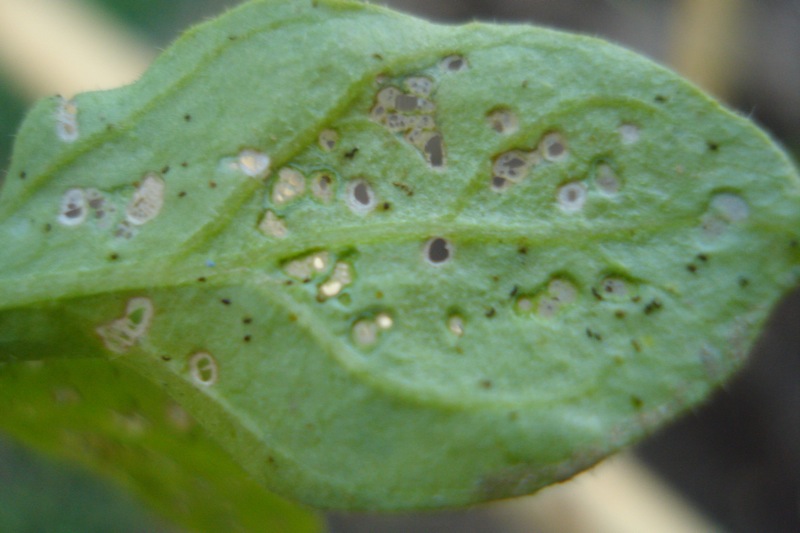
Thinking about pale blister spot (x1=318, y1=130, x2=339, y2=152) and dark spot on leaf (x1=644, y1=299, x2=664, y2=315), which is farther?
pale blister spot (x1=318, y1=130, x2=339, y2=152)

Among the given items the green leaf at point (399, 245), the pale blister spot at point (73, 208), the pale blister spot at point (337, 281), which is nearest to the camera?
the green leaf at point (399, 245)

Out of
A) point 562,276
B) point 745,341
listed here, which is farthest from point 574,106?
point 745,341

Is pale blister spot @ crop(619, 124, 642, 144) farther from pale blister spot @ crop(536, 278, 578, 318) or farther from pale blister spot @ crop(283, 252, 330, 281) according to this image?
pale blister spot @ crop(283, 252, 330, 281)

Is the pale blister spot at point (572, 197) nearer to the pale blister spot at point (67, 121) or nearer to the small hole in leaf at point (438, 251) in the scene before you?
the small hole in leaf at point (438, 251)

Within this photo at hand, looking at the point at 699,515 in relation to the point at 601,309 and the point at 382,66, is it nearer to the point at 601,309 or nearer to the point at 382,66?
the point at 601,309

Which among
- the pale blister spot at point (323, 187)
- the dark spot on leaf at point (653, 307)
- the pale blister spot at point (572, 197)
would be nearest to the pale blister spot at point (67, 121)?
the pale blister spot at point (323, 187)

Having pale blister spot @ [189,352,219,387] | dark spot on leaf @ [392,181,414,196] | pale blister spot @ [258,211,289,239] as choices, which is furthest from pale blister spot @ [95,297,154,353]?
dark spot on leaf @ [392,181,414,196]
